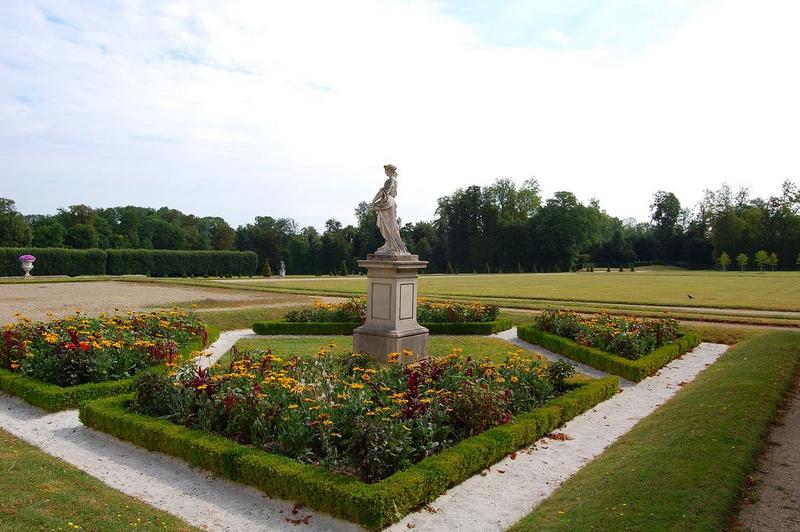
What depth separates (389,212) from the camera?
467 inches

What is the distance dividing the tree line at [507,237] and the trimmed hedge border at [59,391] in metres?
60.0

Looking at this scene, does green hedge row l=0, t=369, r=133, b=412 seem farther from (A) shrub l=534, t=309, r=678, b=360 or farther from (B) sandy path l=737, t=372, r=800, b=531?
(A) shrub l=534, t=309, r=678, b=360

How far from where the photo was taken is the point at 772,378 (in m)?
9.79

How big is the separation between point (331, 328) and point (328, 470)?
34.9 ft

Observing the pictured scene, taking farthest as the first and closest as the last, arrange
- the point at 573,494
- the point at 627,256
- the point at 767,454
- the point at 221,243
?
the point at 627,256
the point at 221,243
the point at 767,454
the point at 573,494

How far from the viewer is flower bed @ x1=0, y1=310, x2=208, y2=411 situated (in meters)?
9.02

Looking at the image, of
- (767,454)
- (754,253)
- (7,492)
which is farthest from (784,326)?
(754,253)

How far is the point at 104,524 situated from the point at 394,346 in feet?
22.1

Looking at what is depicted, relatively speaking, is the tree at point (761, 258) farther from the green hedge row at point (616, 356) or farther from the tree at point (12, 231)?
the tree at point (12, 231)

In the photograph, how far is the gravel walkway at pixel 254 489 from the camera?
18.1 ft

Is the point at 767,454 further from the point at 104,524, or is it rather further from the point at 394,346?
the point at 104,524

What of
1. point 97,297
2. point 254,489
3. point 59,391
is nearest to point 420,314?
point 59,391

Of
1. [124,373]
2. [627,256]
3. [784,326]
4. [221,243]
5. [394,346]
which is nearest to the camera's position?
[124,373]

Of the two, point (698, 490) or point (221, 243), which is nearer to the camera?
point (698, 490)
